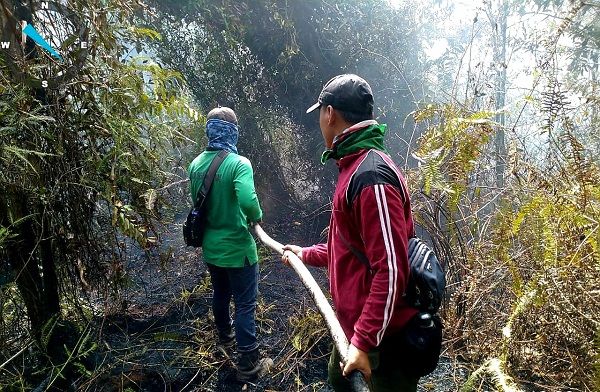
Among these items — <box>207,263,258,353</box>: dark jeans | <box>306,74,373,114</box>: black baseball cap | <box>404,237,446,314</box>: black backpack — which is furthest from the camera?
<box>207,263,258,353</box>: dark jeans

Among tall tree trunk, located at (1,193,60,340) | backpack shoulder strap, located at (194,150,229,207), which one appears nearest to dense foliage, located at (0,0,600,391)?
tall tree trunk, located at (1,193,60,340)

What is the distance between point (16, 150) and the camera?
7.55ft

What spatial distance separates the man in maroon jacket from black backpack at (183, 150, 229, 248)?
1.59 meters

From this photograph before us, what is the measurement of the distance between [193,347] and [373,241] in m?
2.93

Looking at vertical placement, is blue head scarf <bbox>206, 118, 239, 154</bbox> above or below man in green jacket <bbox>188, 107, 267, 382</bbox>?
above

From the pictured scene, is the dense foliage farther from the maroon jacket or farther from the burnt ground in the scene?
the maroon jacket

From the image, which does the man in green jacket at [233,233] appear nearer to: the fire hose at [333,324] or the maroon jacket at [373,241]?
the fire hose at [333,324]

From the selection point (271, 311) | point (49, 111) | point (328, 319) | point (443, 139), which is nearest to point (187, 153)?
point (271, 311)

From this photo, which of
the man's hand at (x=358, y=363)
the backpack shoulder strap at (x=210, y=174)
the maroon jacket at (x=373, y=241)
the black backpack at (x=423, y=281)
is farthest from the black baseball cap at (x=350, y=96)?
the backpack shoulder strap at (x=210, y=174)

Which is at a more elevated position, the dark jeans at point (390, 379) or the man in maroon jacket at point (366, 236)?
the man in maroon jacket at point (366, 236)

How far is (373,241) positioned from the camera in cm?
173

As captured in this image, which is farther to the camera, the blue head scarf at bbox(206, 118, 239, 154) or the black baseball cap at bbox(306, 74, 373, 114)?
the blue head scarf at bbox(206, 118, 239, 154)

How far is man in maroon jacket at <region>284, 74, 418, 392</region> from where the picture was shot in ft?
5.58

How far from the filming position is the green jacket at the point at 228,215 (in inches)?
136
